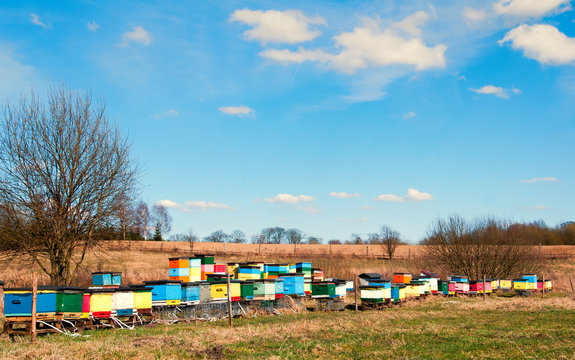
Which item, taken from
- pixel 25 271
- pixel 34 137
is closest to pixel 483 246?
pixel 34 137

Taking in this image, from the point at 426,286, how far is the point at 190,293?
16.3 metres

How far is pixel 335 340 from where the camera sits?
533 inches

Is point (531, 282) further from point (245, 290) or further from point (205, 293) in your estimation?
point (205, 293)

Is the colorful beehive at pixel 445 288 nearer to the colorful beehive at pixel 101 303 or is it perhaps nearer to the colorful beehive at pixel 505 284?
the colorful beehive at pixel 505 284

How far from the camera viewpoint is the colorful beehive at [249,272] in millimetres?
24953

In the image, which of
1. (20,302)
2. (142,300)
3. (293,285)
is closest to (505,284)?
(293,285)

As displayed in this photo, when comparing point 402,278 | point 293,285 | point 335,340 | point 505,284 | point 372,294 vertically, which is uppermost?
point 293,285

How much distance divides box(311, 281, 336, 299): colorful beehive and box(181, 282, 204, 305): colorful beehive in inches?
263

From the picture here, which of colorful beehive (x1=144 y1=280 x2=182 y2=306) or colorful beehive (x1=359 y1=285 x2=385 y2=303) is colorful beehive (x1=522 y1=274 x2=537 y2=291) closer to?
colorful beehive (x1=359 y1=285 x2=385 y2=303)

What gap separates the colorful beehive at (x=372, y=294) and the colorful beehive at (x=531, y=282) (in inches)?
673

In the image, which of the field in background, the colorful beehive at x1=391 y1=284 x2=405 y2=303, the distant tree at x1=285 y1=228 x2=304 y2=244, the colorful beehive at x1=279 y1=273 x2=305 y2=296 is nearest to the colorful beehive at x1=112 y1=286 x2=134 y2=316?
the colorful beehive at x1=279 y1=273 x2=305 y2=296

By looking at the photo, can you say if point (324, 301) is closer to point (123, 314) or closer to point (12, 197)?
point (123, 314)

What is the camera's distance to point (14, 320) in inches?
559

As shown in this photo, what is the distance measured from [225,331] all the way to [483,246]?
3206 centimetres
